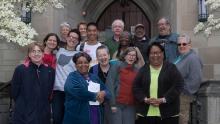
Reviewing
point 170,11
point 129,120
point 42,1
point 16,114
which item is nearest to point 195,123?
point 129,120

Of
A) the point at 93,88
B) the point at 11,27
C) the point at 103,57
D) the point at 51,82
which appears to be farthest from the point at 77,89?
the point at 11,27

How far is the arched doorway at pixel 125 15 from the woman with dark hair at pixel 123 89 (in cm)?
1038

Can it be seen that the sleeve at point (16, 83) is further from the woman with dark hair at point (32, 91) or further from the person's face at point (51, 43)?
the person's face at point (51, 43)

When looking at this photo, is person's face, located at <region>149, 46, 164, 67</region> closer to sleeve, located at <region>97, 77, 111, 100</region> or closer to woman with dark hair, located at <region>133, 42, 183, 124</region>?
woman with dark hair, located at <region>133, 42, 183, 124</region>

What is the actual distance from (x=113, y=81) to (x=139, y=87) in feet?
1.44

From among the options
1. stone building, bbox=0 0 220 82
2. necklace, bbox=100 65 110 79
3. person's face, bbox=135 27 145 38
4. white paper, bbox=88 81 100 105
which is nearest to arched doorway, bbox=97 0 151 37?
stone building, bbox=0 0 220 82

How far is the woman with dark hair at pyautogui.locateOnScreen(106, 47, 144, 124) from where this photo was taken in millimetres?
6629

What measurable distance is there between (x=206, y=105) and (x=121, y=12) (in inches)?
404

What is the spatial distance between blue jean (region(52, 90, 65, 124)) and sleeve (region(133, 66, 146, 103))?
1.14 m

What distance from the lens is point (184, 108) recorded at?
23.5ft

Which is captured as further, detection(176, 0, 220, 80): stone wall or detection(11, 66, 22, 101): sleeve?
detection(176, 0, 220, 80): stone wall

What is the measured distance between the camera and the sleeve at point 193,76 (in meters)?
7.02

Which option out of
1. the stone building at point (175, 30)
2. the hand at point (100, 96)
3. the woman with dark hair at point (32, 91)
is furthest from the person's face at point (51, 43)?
the stone building at point (175, 30)

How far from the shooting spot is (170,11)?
1317 cm
